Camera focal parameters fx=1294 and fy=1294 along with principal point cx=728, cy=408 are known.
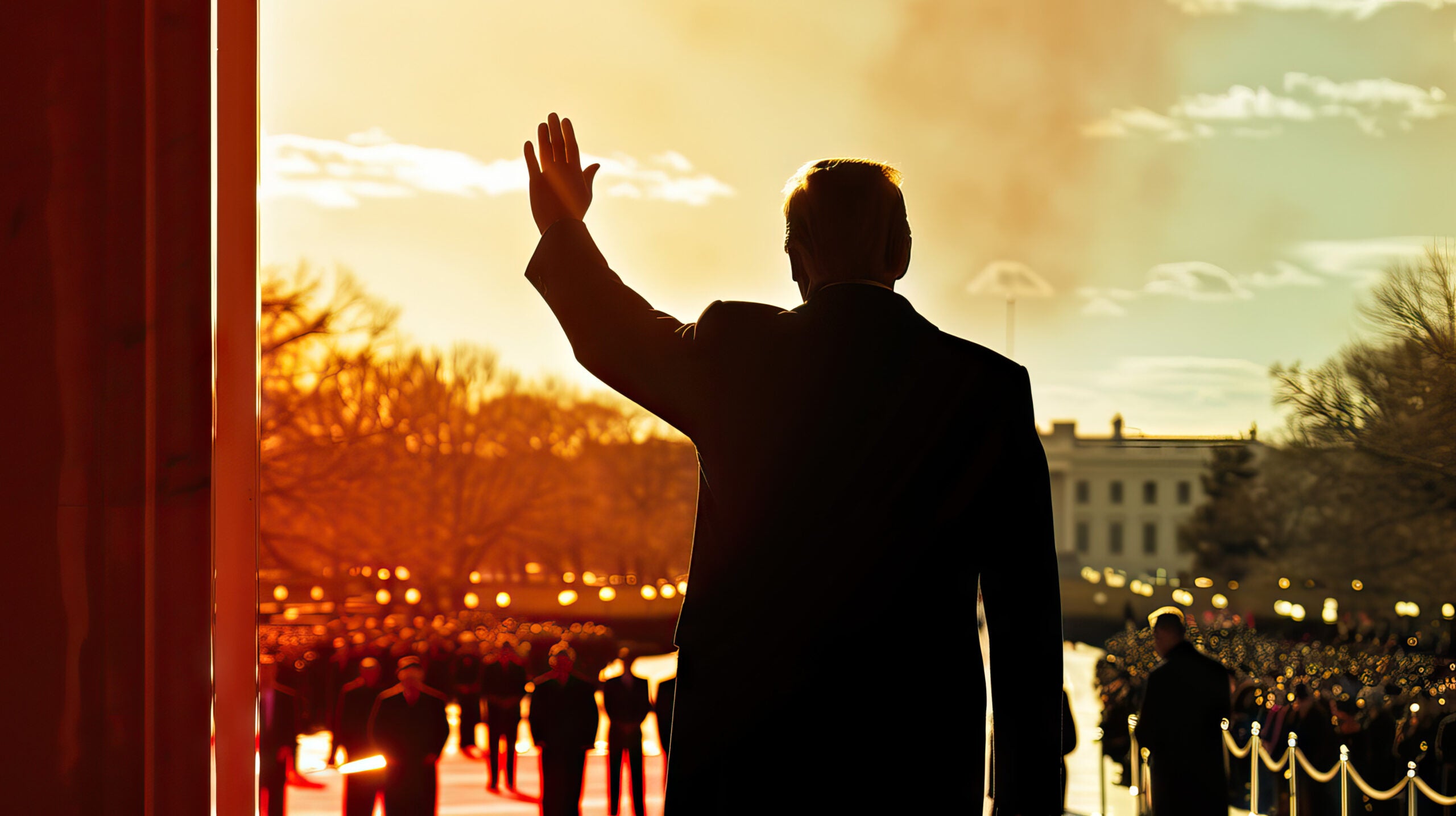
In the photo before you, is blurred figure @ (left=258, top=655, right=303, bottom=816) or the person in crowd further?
the person in crowd

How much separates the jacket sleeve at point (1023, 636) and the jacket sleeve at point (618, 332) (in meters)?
0.33

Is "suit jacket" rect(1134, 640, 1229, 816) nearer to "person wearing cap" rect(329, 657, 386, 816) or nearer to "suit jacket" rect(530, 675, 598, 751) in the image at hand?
"suit jacket" rect(530, 675, 598, 751)

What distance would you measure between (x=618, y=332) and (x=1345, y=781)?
8.70 m

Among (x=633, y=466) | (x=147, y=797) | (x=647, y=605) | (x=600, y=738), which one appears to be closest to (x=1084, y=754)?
(x=600, y=738)

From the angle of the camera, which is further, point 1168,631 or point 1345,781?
point 1345,781

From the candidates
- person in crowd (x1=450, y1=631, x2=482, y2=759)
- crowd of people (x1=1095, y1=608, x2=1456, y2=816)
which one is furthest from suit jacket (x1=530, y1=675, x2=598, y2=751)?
person in crowd (x1=450, y1=631, x2=482, y2=759)

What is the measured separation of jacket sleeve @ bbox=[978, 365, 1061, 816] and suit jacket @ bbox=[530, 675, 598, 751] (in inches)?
334

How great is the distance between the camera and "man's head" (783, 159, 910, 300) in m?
1.41

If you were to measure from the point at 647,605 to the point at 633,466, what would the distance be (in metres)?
5.43

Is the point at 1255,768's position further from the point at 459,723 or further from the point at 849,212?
the point at 849,212

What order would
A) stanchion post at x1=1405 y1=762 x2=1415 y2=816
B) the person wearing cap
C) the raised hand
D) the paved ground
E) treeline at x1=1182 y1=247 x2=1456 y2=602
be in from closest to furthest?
the raised hand
stanchion post at x1=1405 y1=762 x2=1415 y2=816
the person wearing cap
the paved ground
treeline at x1=1182 y1=247 x2=1456 y2=602

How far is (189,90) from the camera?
1609 millimetres

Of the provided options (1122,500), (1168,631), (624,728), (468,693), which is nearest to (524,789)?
(468,693)

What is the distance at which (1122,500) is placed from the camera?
78375 mm
